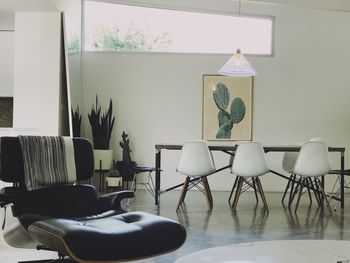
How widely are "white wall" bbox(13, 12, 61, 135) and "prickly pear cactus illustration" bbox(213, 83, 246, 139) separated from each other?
293cm

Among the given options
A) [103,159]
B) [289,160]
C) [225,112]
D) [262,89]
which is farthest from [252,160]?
[103,159]

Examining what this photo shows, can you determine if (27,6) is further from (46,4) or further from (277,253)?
(277,253)

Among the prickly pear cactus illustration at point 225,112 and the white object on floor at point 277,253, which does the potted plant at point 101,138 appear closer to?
the prickly pear cactus illustration at point 225,112

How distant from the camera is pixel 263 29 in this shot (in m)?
7.29

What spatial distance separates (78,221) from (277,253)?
1161 mm

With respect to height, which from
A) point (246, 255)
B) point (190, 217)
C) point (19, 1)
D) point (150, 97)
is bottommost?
point (190, 217)

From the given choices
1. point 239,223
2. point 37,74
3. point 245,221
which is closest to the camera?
point 239,223

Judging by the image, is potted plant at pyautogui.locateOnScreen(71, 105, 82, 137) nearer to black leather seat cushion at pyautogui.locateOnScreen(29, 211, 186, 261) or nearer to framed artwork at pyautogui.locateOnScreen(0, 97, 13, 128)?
framed artwork at pyautogui.locateOnScreen(0, 97, 13, 128)

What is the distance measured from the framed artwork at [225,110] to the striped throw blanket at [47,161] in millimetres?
4409

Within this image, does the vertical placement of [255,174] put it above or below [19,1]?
below

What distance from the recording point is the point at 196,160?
4.98 meters

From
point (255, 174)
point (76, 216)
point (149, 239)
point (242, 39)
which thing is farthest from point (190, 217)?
point (242, 39)

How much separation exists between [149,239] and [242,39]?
19.1 ft

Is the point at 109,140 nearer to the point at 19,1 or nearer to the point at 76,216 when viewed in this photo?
the point at 19,1
